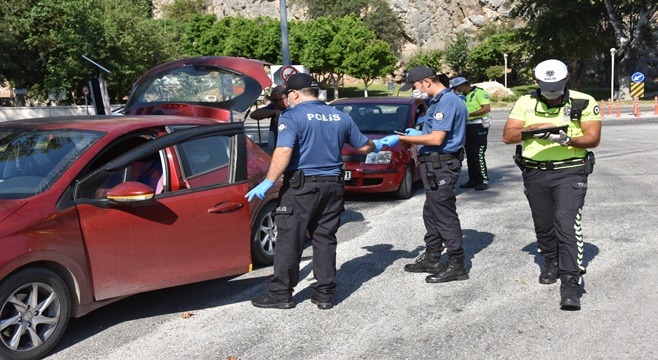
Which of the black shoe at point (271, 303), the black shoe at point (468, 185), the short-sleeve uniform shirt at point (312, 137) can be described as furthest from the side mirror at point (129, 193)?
the black shoe at point (468, 185)

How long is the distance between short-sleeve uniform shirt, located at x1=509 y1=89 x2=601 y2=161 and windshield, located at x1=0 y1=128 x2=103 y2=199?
10.7ft

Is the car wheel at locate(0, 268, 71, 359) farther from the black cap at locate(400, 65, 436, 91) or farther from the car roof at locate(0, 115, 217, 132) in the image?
the black cap at locate(400, 65, 436, 91)

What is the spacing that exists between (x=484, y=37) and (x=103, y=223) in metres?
76.0

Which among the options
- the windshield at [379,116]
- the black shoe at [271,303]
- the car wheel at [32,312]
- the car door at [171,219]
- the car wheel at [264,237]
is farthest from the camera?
the windshield at [379,116]

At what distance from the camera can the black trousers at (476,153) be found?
1128 cm

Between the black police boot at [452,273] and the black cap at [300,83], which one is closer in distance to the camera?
the black cap at [300,83]

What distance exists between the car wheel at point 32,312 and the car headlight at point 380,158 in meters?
6.10

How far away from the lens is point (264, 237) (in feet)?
22.5

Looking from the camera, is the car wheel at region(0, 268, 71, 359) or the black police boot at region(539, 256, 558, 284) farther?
the black police boot at region(539, 256, 558, 284)

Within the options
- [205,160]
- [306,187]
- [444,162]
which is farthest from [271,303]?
[444,162]

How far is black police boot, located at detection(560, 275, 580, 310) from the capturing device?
5352 millimetres

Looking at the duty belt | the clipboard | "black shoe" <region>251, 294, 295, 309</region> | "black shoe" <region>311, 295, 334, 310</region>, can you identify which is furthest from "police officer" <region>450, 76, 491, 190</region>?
"black shoe" <region>251, 294, 295, 309</region>

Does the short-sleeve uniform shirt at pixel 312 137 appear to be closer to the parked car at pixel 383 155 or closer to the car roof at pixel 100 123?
the car roof at pixel 100 123

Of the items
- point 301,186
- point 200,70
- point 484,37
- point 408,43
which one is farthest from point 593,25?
point 301,186
